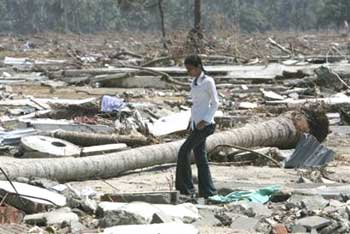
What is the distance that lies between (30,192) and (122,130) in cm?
542

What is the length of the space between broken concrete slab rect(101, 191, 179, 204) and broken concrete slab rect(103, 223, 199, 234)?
4.10 ft

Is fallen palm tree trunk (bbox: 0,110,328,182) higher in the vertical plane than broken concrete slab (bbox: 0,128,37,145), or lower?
higher

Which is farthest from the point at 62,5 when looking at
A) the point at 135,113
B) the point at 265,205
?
the point at 265,205

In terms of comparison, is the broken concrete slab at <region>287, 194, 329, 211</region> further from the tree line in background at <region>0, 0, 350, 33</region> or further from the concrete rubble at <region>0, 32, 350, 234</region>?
the tree line in background at <region>0, 0, 350, 33</region>

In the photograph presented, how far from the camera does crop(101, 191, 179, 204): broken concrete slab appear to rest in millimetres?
8172

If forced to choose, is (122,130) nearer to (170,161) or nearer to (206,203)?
(170,161)

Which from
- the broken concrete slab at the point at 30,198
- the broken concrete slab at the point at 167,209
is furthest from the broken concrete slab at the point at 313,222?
the broken concrete slab at the point at 30,198

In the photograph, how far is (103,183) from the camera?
10.0 metres

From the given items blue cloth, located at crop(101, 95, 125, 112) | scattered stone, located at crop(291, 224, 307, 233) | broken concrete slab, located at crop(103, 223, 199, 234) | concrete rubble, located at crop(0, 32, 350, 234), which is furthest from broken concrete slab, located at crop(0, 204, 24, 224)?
blue cloth, located at crop(101, 95, 125, 112)

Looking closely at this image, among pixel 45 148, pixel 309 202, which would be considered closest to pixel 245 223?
pixel 309 202

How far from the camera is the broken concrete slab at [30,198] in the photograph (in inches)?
305

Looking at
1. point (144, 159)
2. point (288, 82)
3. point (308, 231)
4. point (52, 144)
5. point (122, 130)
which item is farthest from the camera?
point (288, 82)

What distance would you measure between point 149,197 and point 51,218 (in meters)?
1.21

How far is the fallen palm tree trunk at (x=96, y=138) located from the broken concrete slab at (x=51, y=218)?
483cm
